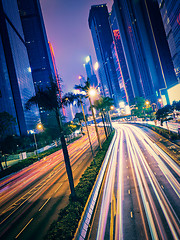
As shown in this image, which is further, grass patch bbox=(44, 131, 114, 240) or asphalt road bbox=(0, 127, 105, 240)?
asphalt road bbox=(0, 127, 105, 240)

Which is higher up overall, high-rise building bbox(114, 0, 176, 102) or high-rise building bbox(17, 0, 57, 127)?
high-rise building bbox(17, 0, 57, 127)

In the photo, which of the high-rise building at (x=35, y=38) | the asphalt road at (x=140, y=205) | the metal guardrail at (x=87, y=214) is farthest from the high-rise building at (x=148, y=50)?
the metal guardrail at (x=87, y=214)

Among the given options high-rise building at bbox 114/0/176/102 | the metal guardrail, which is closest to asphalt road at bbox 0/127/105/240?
the metal guardrail

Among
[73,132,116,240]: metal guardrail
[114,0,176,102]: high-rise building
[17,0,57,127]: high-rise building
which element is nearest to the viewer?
[73,132,116,240]: metal guardrail

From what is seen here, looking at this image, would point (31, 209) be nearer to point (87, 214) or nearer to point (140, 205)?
point (87, 214)

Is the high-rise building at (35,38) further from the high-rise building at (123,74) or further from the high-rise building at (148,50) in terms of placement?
the high-rise building at (148,50)

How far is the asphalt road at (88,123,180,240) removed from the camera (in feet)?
26.9

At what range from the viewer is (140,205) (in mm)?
10562

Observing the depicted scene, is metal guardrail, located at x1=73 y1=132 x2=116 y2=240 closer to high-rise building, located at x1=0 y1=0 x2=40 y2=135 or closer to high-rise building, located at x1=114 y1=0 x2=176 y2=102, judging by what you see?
high-rise building, located at x1=0 y1=0 x2=40 y2=135

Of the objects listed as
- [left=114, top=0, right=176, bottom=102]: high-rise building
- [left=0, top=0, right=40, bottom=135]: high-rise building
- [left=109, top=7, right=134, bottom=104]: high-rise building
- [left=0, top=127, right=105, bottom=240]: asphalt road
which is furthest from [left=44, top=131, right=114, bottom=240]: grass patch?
[left=109, top=7, right=134, bottom=104]: high-rise building

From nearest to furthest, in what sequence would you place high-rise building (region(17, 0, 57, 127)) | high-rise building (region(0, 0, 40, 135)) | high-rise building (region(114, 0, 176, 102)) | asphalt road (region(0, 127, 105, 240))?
asphalt road (region(0, 127, 105, 240)), high-rise building (region(0, 0, 40, 135)), high-rise building (region(114, 0, 176, 102)), high-rise building (region(17, 0, 57, 127))

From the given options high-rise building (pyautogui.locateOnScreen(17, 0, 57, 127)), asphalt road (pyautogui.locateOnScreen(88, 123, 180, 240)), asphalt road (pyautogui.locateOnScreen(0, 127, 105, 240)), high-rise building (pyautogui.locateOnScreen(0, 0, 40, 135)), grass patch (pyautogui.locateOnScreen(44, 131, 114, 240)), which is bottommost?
asphalt road (pyautogui.locateOnScreen(0, 127, 105, 240))

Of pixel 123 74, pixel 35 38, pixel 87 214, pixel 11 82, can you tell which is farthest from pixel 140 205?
pixel 35 38

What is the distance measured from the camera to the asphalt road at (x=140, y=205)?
8.20m
